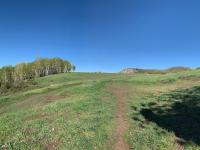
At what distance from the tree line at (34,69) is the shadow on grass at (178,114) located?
11376 cm

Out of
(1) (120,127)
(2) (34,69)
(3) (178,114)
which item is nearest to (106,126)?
(1) (120,127)

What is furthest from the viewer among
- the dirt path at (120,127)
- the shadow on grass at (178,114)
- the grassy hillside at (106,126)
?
the shadow on grass at (178,114)

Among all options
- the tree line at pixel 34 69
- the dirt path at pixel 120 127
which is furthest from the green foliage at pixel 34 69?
the dirt path at pixel 120 127

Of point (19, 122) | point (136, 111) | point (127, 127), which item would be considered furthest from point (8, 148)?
point (136, 111)

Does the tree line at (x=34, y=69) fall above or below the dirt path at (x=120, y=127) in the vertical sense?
above

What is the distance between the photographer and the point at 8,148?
17.2 m

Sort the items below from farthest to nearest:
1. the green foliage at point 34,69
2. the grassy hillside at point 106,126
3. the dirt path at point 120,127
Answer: the green foliage at point 34,69 → the grassy hillside at point 106,126 → the dirt path at point 120,127

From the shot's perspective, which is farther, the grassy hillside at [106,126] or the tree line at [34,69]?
the tree line at [34,69]

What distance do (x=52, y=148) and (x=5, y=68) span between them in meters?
139

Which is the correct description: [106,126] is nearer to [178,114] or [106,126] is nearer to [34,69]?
[178,114]

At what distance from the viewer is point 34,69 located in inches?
6491

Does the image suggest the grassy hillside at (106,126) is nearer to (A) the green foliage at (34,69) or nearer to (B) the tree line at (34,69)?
(A) the green foliage at (34,69)

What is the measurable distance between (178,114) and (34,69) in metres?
148

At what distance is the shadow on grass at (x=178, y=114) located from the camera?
20025mm
